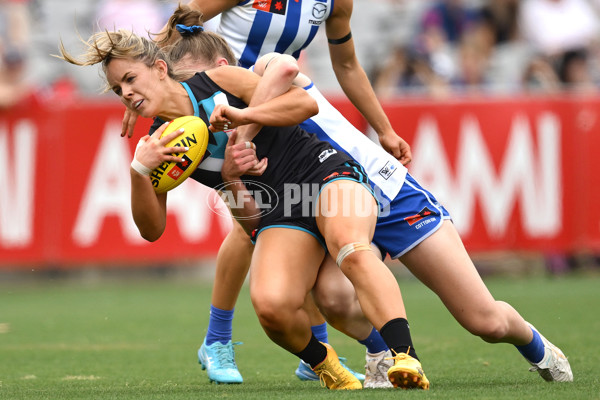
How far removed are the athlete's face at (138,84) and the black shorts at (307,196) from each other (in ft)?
2.06

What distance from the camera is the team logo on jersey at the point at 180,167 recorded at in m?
3.93

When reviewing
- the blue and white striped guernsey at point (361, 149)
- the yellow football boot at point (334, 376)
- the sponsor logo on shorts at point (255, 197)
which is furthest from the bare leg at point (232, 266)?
the yellow football boot at point (334, 376)

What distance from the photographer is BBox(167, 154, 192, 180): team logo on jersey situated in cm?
393

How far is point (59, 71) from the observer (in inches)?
431

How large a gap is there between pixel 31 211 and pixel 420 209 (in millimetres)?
5781

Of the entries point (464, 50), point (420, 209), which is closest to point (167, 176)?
point (420, 209)

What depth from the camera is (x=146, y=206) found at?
156 inches

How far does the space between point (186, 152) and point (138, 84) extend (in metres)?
0.37

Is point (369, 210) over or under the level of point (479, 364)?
over

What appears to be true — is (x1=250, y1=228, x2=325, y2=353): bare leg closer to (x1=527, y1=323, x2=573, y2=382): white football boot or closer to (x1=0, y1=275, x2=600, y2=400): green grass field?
(x1=0, y1=275, x2=600, y2=400): green grass field

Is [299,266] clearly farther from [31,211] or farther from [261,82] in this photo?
[31,211]

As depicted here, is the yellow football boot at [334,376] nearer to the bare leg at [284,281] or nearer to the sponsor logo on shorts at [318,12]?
the bare leg at [284,281]

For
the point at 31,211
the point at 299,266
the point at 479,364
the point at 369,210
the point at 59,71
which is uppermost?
the point at 369,210

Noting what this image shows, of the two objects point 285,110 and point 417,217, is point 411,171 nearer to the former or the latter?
point 417,217
